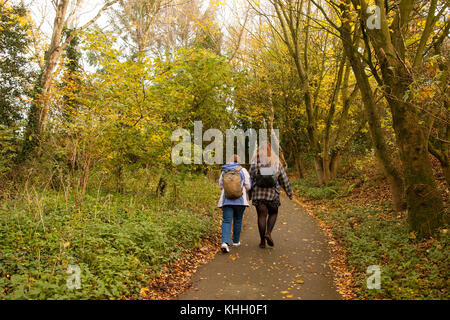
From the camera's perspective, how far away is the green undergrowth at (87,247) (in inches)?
142

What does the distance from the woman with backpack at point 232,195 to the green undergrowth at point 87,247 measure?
2.45ft

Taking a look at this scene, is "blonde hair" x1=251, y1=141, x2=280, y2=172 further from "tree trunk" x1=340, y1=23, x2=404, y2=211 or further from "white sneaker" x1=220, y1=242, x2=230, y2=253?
"tree trunk" x1=340, y1=23, x2=404, y2=211

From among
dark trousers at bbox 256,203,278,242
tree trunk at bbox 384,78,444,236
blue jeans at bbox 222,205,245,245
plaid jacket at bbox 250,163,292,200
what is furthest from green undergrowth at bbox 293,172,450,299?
blue jeans at bbox 222,205,245,245

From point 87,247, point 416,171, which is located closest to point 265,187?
point 416,171

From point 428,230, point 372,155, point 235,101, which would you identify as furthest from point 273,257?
point 235,101

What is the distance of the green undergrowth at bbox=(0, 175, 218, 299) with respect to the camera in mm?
3600

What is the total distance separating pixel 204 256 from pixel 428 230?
4.16 meters

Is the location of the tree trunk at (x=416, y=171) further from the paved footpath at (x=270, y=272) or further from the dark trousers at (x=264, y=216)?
the dark trousers at (x=264, y=216)

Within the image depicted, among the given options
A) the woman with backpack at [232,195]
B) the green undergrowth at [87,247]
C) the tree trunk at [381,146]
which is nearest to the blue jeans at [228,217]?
the woman with backpack at [232,195]

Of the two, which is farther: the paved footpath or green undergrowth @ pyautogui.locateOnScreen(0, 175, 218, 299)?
the paved footpath

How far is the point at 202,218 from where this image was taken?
7723mm

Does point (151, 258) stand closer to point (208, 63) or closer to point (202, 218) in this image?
point (202, 218)

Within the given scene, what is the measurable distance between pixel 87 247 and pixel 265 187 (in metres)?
3.44

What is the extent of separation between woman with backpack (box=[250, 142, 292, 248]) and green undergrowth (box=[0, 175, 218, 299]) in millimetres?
1447
